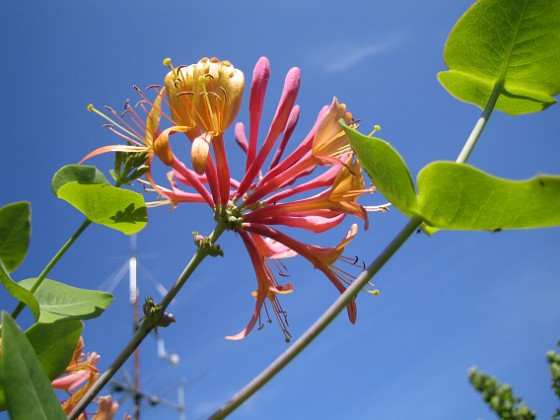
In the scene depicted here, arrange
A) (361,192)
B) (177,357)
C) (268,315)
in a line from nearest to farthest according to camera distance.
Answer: (361,192)
(268,315)
(177,357)

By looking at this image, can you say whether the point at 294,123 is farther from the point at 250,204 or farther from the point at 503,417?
the point at 503,417

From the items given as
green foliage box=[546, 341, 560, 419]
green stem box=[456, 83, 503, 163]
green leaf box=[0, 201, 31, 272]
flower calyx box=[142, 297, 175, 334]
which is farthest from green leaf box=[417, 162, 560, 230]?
green foliage box=[546, 341, 560, 419]

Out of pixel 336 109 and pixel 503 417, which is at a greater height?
pixel 336 109

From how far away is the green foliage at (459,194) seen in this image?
578 millimetres

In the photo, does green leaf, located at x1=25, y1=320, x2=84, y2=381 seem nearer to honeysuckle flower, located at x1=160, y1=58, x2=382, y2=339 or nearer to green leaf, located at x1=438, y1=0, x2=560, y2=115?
honeysuckle flower, located at x1=160, y1=58, x2=382, y2=339

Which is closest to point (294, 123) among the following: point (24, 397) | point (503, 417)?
point (24, 397)

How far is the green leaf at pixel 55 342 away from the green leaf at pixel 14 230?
219 mm

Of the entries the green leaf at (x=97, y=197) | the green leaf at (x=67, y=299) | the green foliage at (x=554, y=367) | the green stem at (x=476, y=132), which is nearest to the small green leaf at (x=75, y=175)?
the green leaf at (x=97, y=197)

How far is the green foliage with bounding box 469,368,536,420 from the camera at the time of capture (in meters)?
5.19

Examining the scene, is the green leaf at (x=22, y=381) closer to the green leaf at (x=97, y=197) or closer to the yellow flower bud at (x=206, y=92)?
the green leaf at (x=97, y=197)

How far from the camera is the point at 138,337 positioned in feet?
2.36

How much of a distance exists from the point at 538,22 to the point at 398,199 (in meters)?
0.34

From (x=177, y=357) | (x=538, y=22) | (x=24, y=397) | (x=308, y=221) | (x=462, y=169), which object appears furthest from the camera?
(x=177, y=357)

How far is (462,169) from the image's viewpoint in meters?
0.60
